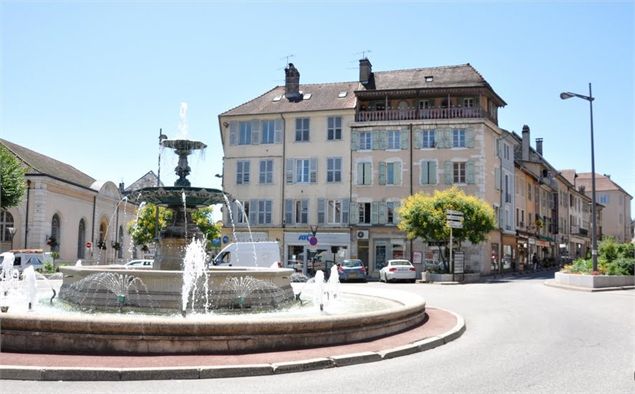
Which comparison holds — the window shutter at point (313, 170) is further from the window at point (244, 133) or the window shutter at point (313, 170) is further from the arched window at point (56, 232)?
the arched window at point (56, 232)

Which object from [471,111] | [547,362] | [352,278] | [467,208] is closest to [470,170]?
[471,111]

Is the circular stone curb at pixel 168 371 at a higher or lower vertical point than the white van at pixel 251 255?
lower

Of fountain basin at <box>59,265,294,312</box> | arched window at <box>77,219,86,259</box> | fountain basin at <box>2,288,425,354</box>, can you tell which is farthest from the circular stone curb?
arched window at <box>77,219,86,259</box>

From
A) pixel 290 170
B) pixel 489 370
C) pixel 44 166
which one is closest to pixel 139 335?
pixel 489 370

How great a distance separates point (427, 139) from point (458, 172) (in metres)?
3.10

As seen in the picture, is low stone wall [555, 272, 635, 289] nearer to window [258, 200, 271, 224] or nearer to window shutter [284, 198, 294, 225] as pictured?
window shutter [284, 198, 294, 225]

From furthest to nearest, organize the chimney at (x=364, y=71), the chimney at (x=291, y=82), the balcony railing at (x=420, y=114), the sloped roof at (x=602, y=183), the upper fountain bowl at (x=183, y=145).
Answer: the sloped roof at (x=602, y=183)
the chimney at (x=291, y=82)
the chimney at (x=364, y=71)
the balcony railing at (x=420, y=114)
the upper fountain bowl at (x=183, y=145)

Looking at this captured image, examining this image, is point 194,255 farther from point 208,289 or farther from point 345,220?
point 345,220

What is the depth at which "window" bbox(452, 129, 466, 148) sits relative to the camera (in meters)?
41.8

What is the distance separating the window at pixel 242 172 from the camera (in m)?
45.7

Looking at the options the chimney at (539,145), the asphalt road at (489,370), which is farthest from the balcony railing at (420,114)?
the chimney at (539,145)

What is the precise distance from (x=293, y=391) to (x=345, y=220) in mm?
36193

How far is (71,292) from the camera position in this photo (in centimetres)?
1350

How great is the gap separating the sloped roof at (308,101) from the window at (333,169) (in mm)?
3691
